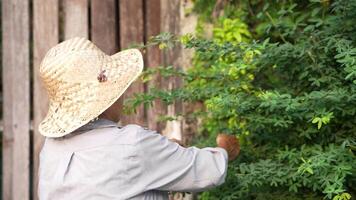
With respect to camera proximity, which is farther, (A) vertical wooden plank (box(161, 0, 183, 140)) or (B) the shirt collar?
(A) vertical wooden plank (box(161, 0, 183, 140))

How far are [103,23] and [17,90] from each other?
637 mm

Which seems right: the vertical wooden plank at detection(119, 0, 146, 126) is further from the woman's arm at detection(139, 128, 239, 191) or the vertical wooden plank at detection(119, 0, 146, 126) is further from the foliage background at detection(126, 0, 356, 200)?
the woman's arm at detection(139, 128, 239, 191)

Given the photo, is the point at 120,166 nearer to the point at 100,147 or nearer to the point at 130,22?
the point at 100,147

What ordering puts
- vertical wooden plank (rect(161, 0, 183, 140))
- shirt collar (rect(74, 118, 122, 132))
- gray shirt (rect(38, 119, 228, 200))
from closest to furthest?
gray shirt (rect(38, 119, 228, 200))
shirt collar (rect(74, 118, 122, 132))
vertical wooden plank (rect(161, 0, 183, 140))

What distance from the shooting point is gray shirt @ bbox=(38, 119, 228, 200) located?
2297mm

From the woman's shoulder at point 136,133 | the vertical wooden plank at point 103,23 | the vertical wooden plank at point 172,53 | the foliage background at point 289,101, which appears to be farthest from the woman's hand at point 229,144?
the vertical wooden plank at point 103,23

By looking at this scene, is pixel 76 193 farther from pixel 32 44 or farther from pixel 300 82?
pixel 32 44

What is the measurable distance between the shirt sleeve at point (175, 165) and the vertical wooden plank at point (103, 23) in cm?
160

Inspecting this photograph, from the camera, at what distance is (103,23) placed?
3.92 m

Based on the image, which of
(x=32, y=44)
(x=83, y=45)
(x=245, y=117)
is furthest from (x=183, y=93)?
(x=32, y=44)

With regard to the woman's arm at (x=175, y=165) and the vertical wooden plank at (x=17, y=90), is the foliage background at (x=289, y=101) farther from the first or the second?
the vertical wooden plank at (x=17, y=90)

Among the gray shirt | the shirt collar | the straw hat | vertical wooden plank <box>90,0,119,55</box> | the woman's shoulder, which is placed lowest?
the gray shirt

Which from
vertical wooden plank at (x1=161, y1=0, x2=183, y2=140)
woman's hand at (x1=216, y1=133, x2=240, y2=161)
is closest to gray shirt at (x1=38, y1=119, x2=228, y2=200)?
woman's hand at (x1=216, y1=133, x2=240, y2=161)

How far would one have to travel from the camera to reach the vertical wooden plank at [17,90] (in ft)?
13.0
